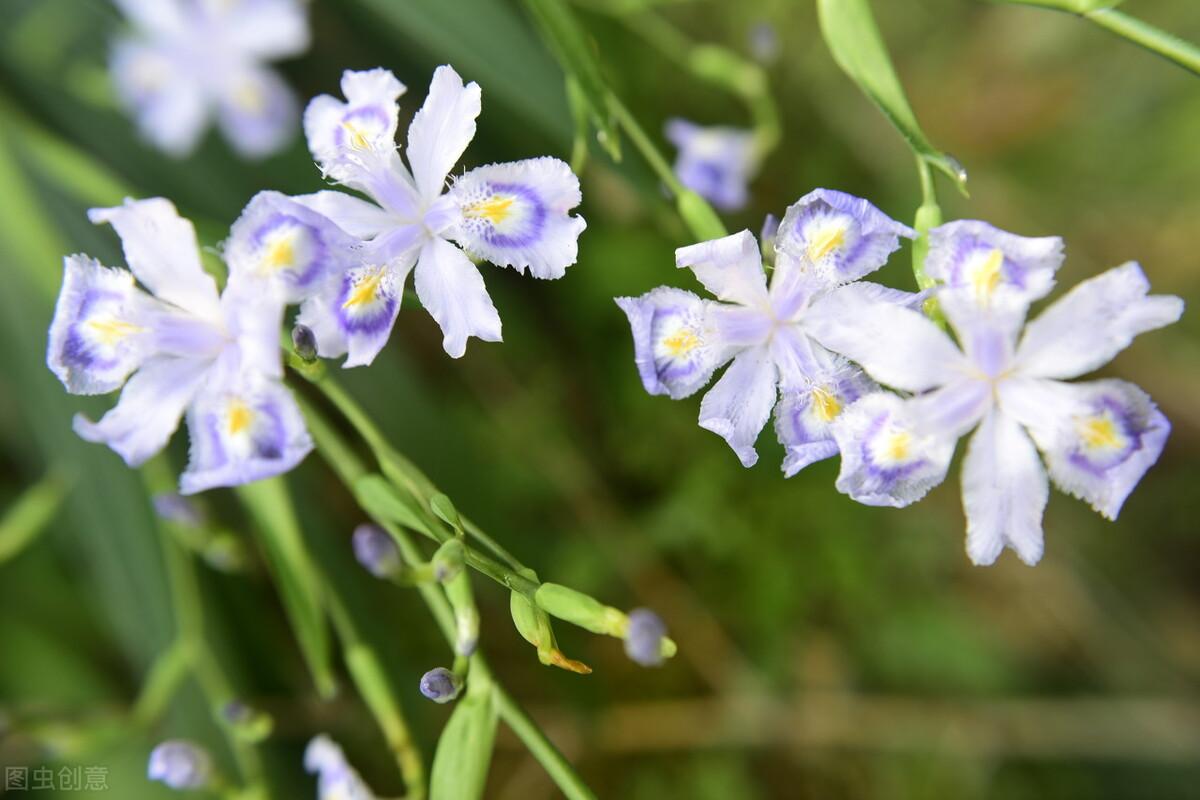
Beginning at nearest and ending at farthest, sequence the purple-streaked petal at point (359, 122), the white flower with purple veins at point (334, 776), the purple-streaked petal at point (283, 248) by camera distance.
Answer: the purple-streaked petal at point (283, 248), the purple-streaked petal at point (359, 122), the white flower with purple veins at point (334, 776)

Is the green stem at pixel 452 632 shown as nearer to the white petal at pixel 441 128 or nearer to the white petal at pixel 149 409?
the white petal at pixel 149 409

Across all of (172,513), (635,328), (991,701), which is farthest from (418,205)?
(991,701)

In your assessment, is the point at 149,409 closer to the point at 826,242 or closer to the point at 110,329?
the point at 110,329

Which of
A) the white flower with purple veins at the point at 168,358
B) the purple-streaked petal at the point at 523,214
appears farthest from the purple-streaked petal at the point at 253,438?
the purple-streaked petal at the point at 523,214

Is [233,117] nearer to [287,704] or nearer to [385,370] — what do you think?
[385,370]

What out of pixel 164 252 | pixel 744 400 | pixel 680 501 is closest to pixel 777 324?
pixel 744 400

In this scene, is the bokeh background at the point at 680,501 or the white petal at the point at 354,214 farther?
the bokeh background at the point at 680,501

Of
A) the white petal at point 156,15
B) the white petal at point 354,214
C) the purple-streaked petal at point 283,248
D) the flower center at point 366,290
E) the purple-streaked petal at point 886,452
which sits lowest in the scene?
the purple-streaked petal at point 283,248
